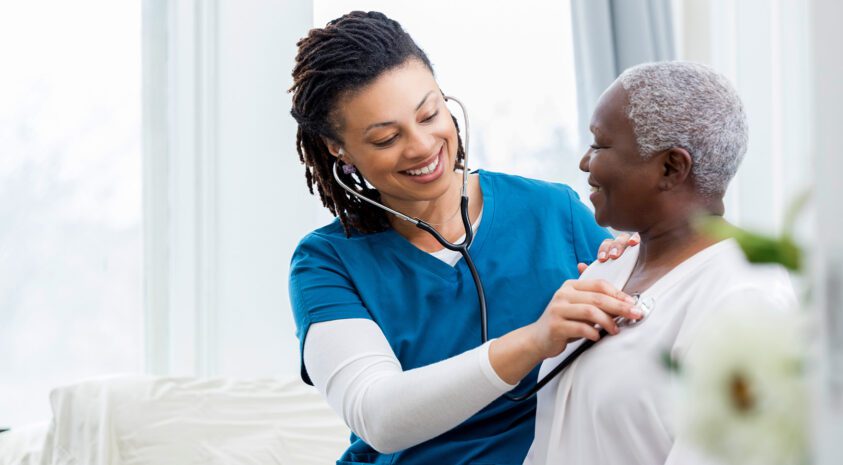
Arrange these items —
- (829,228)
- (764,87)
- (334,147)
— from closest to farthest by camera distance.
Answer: (829,228)
(334,147)
(764,87)

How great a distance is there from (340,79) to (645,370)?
0.69 metres

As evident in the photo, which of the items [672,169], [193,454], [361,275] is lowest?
[193,454]

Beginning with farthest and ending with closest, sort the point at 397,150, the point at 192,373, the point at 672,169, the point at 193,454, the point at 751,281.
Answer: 1. the point at 192,373
2. the point at 193,454
3. the point at 397,150
4. the point at 672,169
5. the point at 751,281

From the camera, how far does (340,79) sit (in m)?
1.50

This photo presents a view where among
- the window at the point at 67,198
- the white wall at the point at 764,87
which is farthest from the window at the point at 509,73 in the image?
the window at the point at 67,198

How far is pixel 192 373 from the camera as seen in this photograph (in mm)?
3037

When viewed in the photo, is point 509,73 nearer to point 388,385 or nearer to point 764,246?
point 388,385

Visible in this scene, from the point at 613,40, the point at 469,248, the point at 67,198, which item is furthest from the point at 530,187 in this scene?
the point at 67,198

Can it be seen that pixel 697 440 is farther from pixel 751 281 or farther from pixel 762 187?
pixel 762 187

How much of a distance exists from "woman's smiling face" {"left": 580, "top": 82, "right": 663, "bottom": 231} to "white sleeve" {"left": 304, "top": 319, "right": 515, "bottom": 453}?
0.77 ft

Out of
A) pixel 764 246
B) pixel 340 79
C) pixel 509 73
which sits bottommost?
pixel 764 246

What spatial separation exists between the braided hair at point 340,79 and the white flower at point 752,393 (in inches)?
47.2

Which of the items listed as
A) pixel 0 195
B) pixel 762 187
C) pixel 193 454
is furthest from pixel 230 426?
pixel 762 187

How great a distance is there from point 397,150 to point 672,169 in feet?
1.58
